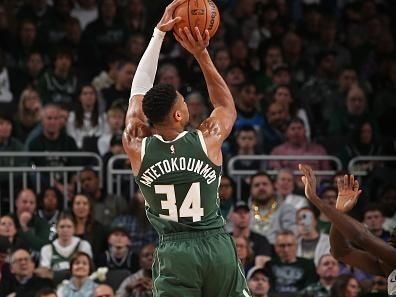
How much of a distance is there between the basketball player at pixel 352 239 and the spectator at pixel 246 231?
521 centimetres

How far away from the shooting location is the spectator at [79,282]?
11070 mm

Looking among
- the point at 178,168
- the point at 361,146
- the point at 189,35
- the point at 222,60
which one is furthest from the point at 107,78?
the point at 178,168

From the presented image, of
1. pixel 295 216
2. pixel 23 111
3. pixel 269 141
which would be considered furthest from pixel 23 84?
pixel 295 216

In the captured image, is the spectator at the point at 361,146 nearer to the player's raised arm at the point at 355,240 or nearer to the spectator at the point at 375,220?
the spectator at the point at 375,220

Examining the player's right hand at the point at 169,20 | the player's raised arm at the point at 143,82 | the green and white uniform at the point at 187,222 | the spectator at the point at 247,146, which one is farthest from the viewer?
the spectator at the point at 247,146

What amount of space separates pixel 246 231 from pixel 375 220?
4.75 feet

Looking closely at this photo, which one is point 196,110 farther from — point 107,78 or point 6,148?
point 6,148

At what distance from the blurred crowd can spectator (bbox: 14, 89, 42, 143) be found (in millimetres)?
17

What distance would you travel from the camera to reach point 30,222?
1193cm

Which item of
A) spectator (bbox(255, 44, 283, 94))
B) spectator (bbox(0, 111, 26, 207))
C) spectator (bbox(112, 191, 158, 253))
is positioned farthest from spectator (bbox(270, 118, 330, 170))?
spectator (bbox(0, 111, 26, 207))

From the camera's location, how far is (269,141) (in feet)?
45.6

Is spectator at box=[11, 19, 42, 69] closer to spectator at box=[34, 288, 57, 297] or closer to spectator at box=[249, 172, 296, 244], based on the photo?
spectator at box=[249, 172, 296, 244]

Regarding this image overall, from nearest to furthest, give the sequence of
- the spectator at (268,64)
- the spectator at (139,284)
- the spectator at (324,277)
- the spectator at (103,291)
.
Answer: the spectator at (103,291)
the spectator at (139,284)
the spectator at (324,277)
the spectator at (268,64)

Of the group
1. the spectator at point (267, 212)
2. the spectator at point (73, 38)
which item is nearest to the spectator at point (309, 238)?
the spectator at point (267, 212)
